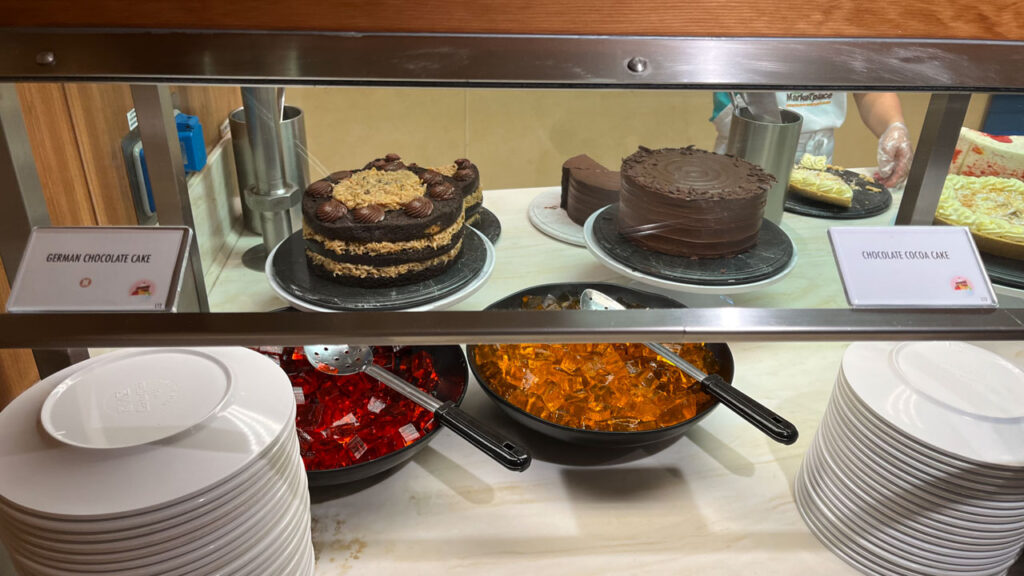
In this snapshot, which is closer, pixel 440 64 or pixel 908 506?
pixel 440 64

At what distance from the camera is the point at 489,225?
82 centimetres

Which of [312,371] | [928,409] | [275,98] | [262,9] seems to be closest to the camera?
[262,9]

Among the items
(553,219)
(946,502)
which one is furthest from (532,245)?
(946,502)

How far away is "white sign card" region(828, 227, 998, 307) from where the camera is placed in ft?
2.14

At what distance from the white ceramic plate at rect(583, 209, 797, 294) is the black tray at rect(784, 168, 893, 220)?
0.04 meters

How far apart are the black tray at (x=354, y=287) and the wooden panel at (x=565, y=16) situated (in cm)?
29

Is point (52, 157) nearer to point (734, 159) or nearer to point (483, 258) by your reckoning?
point (483, 258)

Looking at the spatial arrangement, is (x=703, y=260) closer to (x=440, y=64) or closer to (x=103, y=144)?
(x=440, y=64)

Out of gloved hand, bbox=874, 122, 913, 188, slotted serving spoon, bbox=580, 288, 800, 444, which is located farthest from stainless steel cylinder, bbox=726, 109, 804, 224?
slotted serving spoon, bbox=580, 288, 800, 444

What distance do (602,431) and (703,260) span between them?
0.30 m

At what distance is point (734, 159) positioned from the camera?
79cm

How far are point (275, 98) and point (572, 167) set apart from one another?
0.33m

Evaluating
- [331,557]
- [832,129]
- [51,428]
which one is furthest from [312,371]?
[832,129]

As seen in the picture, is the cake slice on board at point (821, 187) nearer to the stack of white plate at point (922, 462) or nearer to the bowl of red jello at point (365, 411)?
the stack of white plate at point (922, 462)
